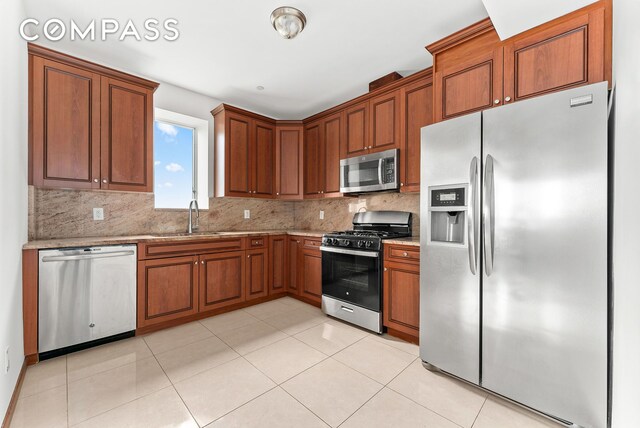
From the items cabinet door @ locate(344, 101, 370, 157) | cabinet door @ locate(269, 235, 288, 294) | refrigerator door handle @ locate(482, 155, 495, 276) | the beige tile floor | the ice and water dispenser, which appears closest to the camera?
the beige tile floor

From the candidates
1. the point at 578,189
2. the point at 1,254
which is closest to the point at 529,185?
the point at 578,189

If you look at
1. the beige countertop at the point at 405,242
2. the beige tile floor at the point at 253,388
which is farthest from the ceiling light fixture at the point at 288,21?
the beige tile floor at the point at 253,388

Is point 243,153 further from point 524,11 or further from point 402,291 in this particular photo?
point 524,11

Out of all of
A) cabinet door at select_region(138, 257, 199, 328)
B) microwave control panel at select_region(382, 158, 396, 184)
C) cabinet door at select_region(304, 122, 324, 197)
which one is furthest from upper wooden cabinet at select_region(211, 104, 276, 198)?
microwave control panel at select_region(382, 158, 396, 184)

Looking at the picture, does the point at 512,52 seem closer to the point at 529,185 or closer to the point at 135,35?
the point at 529,185

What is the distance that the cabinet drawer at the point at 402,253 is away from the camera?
2361 millimetres

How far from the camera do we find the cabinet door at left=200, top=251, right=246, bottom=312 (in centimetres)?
297

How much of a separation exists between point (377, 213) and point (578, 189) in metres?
2.02

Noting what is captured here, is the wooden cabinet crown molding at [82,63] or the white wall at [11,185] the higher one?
the wooden cabinet crown molding at [82,63]

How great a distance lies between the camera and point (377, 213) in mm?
3330

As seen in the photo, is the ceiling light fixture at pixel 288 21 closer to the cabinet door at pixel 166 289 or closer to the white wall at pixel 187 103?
the white wall at pixel 187 103

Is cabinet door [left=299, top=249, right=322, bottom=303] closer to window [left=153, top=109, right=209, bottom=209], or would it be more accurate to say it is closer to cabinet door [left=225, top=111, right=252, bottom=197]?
cabinet door [left=225, top=111, right=252, bottom=197]

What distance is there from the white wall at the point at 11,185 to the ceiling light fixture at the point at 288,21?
5.03 feet

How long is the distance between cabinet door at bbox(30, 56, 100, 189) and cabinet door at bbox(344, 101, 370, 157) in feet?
8.32
